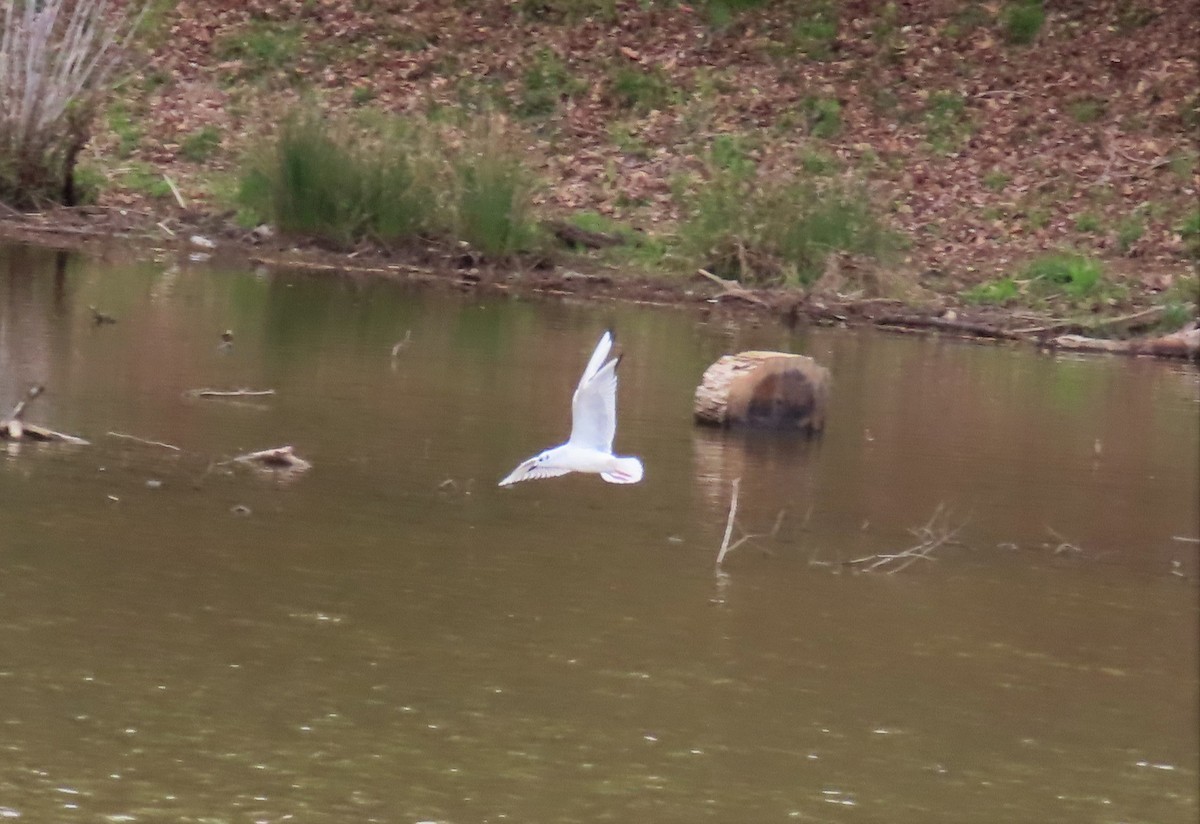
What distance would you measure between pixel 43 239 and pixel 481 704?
558 inches

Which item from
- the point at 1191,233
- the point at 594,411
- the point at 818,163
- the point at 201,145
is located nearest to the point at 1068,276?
the point at 1191,233

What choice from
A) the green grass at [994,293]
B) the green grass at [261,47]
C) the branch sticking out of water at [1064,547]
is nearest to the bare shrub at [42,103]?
the green grass at [261,47]

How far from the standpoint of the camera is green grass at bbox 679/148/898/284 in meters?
20.7

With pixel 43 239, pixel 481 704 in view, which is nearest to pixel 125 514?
pixel 481 704

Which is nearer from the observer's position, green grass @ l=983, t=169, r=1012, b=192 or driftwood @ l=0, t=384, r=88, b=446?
driftwood @ l=0, t=384, r=88, b=446

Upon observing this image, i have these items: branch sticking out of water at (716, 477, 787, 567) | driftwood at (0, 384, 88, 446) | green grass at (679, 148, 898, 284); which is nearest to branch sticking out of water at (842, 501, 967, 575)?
branch sticking out of water at (716, 477, 787, 567)

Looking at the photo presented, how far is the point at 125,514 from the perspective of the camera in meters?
9.85

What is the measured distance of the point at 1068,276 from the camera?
21.5 m

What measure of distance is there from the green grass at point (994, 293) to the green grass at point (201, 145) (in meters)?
8.64

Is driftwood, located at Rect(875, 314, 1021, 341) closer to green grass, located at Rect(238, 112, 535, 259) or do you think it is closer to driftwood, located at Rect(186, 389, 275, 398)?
green grass, located at Rect(238, 112, 535, 259)

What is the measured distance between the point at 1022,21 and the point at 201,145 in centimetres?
1049

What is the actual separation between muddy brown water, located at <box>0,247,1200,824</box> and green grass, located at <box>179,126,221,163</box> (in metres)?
9.14

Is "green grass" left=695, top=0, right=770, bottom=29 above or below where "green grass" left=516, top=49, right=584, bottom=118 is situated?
above

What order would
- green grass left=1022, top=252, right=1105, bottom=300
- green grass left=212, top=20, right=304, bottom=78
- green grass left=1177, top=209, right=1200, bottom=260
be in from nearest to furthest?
1. green grass left=1022, top=252, right=1105, bottom=300
2. green grass left=1177, top=209, right=1200, bottom=260
3. green grass left=212, top=20, right=304, bottom=78
